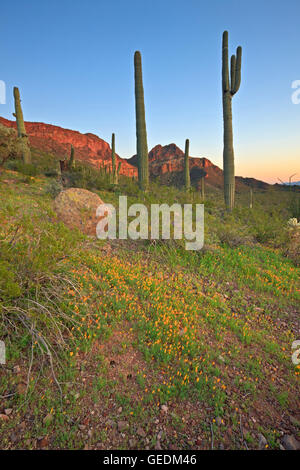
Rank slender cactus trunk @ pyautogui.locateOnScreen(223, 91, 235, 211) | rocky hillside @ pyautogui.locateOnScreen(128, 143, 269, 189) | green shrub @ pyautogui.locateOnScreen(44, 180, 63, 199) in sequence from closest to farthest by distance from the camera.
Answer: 1. green shrub @ pyautogui.locateOnScreen(44, 180, 63, 199)
2. slender cactus trunk @ pyautogui.locateOnScreen(223, 91, 235, 211)
3. rocky hillside @ pyautogui.locateOnScreen(128, 143, 269, 189)

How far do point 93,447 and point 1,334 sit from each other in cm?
156

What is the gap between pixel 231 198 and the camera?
10.7 m

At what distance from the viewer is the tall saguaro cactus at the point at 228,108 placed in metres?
10.7

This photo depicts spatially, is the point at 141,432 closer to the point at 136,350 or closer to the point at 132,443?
the point at 132,443

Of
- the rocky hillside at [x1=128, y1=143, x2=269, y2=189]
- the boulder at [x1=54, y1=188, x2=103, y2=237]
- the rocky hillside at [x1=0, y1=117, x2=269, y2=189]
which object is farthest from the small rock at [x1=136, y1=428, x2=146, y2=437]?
the rocky hillside at [x1=0, y1=117, x2=269, y2=189]

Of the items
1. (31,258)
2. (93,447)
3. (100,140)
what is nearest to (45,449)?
(93,447)

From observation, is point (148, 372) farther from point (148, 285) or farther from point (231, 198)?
point (231, 198)

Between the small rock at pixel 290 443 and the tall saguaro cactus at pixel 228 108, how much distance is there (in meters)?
9.16

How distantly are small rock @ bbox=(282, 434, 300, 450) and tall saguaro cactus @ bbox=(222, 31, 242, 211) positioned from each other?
9165mm

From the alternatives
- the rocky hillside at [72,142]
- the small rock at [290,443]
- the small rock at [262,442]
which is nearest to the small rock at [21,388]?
the small rock at [262,442]

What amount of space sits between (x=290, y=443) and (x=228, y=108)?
38.9 ft

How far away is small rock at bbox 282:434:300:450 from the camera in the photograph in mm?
2153

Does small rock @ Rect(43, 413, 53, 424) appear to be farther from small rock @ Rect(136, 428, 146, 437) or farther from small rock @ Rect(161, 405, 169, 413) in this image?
small rock @ Rect(161, 405, 169, 413)

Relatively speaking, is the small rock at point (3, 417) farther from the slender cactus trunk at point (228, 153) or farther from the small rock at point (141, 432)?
the slender cactus trunk at point (228, 153)
